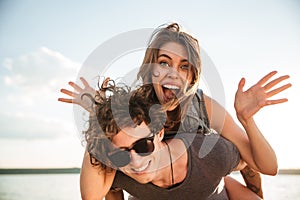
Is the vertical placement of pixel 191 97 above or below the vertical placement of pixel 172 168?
above

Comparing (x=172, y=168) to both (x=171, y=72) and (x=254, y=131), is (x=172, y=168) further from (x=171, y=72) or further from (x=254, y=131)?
(x=171, y=72)

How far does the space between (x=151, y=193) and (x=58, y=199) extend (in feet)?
16.8

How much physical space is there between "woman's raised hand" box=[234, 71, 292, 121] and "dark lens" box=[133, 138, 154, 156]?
54cm

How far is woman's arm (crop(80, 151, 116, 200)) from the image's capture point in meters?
1.97

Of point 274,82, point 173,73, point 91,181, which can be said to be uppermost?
point 274,82

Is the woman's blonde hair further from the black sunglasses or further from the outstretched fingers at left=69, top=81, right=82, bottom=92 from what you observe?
the black sunglasses

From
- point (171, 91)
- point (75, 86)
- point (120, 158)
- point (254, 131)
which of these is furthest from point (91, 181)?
point (254, 131)

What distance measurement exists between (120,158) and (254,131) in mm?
762

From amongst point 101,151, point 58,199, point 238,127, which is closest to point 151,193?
point 101,151

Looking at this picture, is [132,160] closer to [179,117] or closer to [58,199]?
[179,117]

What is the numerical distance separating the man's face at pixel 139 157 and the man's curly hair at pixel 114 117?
0.09 ft

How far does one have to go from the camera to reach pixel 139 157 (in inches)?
75.8

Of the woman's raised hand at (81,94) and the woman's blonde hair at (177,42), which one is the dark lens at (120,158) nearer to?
the woman's raised hand at (81,94)

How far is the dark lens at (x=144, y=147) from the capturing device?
1932 millimetres
